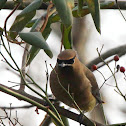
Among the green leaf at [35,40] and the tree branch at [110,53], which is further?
the tree branch at [110,53]

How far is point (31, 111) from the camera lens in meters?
5.91

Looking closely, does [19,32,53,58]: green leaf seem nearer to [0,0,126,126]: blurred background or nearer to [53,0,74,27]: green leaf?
[53,0,74,27]: green leaf

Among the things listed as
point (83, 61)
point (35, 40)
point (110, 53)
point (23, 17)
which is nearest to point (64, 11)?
point (35, 40)

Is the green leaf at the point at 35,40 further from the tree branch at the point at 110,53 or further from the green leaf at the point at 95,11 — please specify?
the tree branch at the point at 110,53

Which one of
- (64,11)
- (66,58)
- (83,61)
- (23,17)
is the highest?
(64,11)

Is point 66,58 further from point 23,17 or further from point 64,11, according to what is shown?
point 64,11

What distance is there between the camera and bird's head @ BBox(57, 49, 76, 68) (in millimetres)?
2566

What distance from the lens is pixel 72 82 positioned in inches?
107

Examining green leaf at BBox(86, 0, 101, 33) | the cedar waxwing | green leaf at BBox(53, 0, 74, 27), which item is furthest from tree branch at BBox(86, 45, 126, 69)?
green leaf at BBox(53, 0, 74, 27)

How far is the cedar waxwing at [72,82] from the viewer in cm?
264

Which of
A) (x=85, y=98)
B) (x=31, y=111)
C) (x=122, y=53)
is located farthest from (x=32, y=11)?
(x=31, y=111)

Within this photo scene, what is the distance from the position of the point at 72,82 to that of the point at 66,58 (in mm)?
223

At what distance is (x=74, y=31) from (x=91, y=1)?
10.6 feet

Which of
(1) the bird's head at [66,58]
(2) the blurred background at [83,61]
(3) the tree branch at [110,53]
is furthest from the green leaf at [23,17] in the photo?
(2) the blurred background at [83,61]
